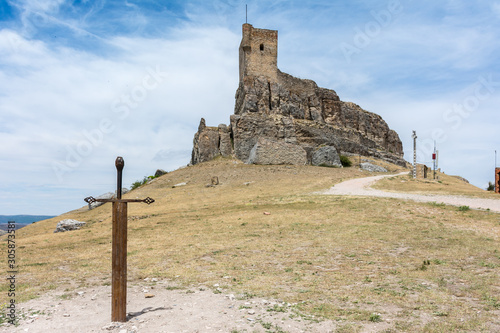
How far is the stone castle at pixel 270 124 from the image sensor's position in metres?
42.2

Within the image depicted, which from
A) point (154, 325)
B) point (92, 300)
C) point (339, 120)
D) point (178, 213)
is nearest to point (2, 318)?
point (92, 300)

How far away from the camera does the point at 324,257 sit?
32.0 feet

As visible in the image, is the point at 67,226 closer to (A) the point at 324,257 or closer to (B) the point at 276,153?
(A) the point at 324,257

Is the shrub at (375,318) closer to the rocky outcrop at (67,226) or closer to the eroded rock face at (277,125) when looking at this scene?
the rocky outcrop at (67,226)

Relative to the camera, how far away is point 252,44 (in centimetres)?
4712

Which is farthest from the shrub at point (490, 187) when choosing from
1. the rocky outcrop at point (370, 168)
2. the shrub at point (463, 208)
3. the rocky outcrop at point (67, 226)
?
the rocky outcrop at point (67, 226)

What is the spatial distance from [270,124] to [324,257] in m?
35.8

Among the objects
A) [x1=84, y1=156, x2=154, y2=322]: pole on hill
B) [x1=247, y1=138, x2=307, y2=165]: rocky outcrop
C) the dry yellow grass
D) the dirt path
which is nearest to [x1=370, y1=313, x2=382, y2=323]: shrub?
the dry yellow grass

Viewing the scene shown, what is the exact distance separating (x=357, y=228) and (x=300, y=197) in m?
8.49

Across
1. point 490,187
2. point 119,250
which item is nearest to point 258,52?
point 490,187

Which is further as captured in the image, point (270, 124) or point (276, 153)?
point (270, 124)

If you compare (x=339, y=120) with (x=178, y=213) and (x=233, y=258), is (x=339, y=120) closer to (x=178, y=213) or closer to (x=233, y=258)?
(x=178, y=213)

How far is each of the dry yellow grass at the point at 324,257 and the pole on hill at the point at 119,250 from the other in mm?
2022

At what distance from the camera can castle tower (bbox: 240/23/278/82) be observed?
46812mm
